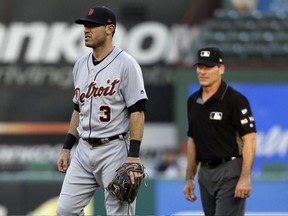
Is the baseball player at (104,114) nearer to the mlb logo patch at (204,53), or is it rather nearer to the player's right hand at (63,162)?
the player's right hand at (63,162)

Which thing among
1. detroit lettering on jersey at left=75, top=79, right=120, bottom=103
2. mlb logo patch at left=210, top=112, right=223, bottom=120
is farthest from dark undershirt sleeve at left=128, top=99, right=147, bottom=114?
mlb logo patch at left=210, top=112, right=223, bottom=120

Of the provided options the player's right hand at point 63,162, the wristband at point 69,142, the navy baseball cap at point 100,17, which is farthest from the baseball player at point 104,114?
the wristband at point 69,142

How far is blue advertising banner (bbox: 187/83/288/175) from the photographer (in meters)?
13.6

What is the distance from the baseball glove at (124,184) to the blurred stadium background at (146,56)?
323 inches

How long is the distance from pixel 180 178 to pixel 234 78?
441 centimetres

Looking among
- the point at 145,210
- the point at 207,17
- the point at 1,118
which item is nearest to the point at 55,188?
the point at 145,210

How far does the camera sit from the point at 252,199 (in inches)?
364

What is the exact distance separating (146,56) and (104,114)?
34.1 ft

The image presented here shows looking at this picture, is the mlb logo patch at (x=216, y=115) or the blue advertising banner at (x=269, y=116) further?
the blue advertising banner at (x=269, y=116)

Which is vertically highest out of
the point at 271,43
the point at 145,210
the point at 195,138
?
the point at 271,43

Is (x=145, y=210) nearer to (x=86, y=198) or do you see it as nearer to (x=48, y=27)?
(x=86, y=198)

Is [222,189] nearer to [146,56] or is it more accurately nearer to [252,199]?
[252,199]

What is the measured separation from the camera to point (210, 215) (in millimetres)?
6375

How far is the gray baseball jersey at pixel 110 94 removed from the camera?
5.54 meters
